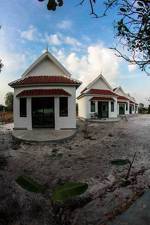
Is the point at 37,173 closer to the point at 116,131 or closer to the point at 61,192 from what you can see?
the point at 61,192

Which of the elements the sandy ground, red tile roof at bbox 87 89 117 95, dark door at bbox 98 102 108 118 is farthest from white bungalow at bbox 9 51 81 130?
dark door at bbox 98 102 108 118

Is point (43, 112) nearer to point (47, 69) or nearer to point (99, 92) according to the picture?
point (47, 69)

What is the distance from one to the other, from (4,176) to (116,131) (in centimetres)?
1355

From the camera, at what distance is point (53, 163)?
14.4 meters

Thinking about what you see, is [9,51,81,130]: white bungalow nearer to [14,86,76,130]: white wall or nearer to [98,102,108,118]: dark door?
[14,86,76,130]: white wall

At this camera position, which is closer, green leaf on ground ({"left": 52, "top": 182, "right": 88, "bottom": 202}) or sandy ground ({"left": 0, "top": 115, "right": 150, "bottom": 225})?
green leaf on ground ({"left": 52, "top": 182, "right": 88, "bottom": 202})

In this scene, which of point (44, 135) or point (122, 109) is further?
point (122, 109)

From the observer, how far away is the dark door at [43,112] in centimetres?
2461

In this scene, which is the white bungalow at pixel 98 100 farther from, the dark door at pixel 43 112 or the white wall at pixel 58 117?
the dark door at pixel 43 112

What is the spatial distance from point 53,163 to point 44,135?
23.0ft

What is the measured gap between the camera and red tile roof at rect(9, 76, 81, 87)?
24194 millimetres

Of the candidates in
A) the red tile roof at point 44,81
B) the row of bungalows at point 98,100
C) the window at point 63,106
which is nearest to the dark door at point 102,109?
the row of bungalows at point 98,100

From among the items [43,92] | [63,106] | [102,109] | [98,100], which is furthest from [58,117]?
[102,109]

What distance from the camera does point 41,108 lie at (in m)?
24.8
